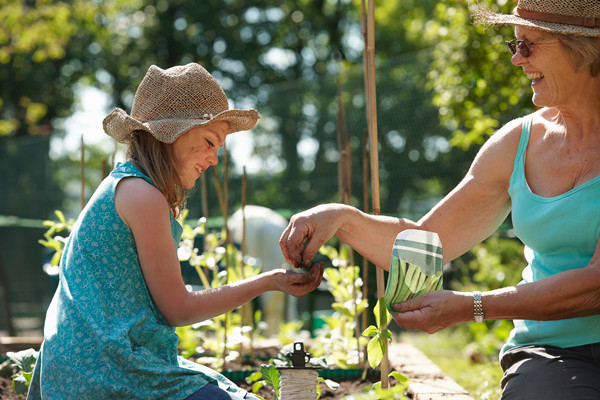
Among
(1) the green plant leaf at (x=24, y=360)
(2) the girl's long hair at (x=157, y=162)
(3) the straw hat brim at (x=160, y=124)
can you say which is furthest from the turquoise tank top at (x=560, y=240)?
(1) the green plant leaf at (x=24, y=360)

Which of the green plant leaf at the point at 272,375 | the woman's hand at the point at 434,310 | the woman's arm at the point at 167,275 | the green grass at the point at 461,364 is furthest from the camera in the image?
the green grass at the point at 461,364

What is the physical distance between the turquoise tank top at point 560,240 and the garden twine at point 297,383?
603 millimetres

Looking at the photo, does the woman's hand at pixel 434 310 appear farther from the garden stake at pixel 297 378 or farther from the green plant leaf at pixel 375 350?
the garden stake at pixel 297 378

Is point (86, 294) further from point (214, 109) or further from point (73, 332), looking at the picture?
point (214, 109)

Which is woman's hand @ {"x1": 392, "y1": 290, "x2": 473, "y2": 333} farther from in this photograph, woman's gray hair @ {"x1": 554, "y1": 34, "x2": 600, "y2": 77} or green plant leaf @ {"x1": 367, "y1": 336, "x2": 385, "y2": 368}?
woman's gray hair @ {"x1": 554, "y1": 34, "x2": 600, "y2": 77}

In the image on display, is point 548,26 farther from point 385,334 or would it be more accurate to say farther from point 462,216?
point 385,334

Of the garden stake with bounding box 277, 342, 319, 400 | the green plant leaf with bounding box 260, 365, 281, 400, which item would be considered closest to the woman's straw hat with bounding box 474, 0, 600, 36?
the garden stake with bounding box 277, 342, 319, 400

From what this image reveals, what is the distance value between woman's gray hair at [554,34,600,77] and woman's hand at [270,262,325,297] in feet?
3.08

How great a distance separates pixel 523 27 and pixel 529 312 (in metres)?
0.83

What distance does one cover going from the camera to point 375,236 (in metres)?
2.12

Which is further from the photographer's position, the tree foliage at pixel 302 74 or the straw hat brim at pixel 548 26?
the tree foliage at pixel 302 74

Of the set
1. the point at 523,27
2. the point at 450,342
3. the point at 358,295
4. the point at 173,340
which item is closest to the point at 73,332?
the point at 173,340

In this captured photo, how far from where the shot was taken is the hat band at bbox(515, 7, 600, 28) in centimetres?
183

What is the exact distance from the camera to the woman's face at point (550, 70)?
188 cm
